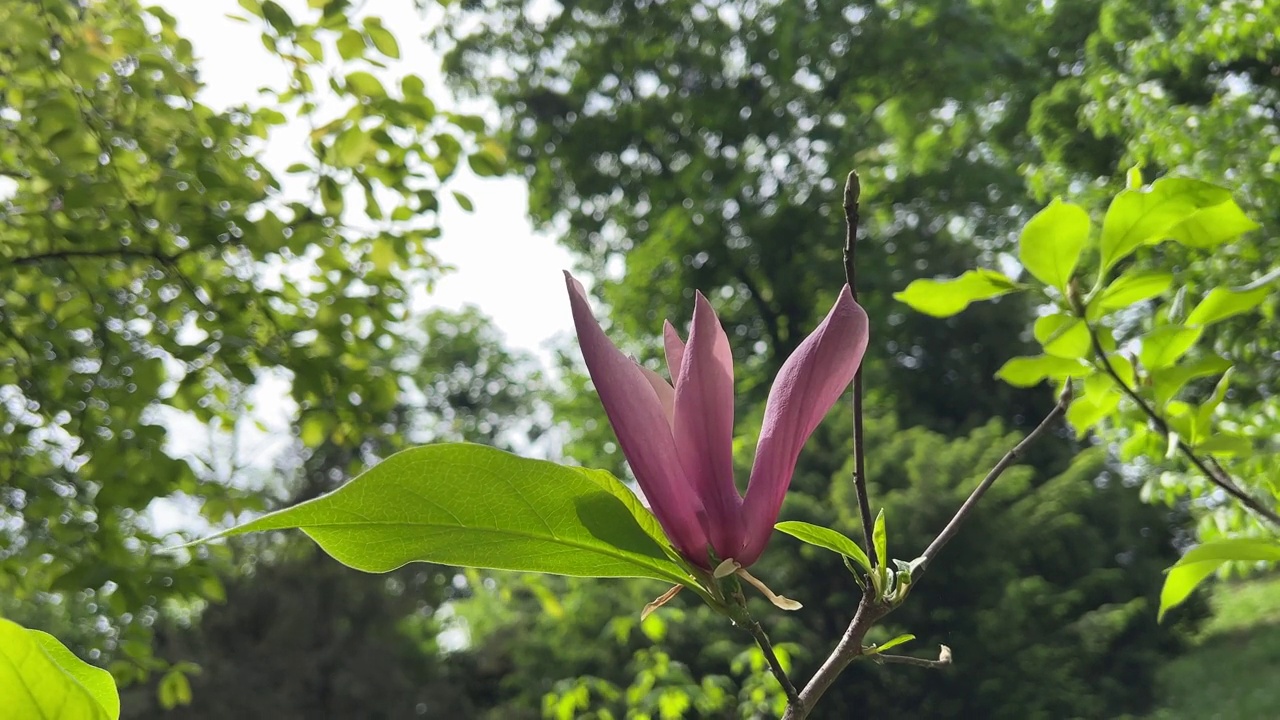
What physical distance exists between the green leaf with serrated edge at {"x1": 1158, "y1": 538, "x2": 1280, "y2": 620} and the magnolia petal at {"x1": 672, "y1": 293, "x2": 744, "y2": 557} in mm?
205

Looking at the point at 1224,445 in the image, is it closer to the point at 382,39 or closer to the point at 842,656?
the point at 842,656

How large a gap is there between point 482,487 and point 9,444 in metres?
1.55

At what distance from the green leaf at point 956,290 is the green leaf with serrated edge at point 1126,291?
40 mm

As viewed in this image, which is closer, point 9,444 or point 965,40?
point 9,444

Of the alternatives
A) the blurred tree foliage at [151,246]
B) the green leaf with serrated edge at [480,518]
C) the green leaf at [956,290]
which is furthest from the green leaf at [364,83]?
the green leaf with serrated edge at [480,518]

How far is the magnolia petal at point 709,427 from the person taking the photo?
0.27m

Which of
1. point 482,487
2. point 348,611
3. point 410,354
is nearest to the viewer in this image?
point 482,487

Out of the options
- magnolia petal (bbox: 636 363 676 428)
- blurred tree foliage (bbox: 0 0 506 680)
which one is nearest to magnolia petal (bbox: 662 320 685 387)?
magnolia petal (bbox: 636 363 676 428)

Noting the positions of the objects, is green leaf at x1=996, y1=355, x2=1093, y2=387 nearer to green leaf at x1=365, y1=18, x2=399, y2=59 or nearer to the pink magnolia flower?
the pink magnolia flower

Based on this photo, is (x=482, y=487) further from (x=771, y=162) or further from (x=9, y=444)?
(x=771, y=162)

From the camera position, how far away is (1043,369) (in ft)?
1.43

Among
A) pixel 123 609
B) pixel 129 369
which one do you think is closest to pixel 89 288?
pixel 129 369

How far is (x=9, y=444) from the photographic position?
1.43 m

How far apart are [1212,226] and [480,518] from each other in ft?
1.05
